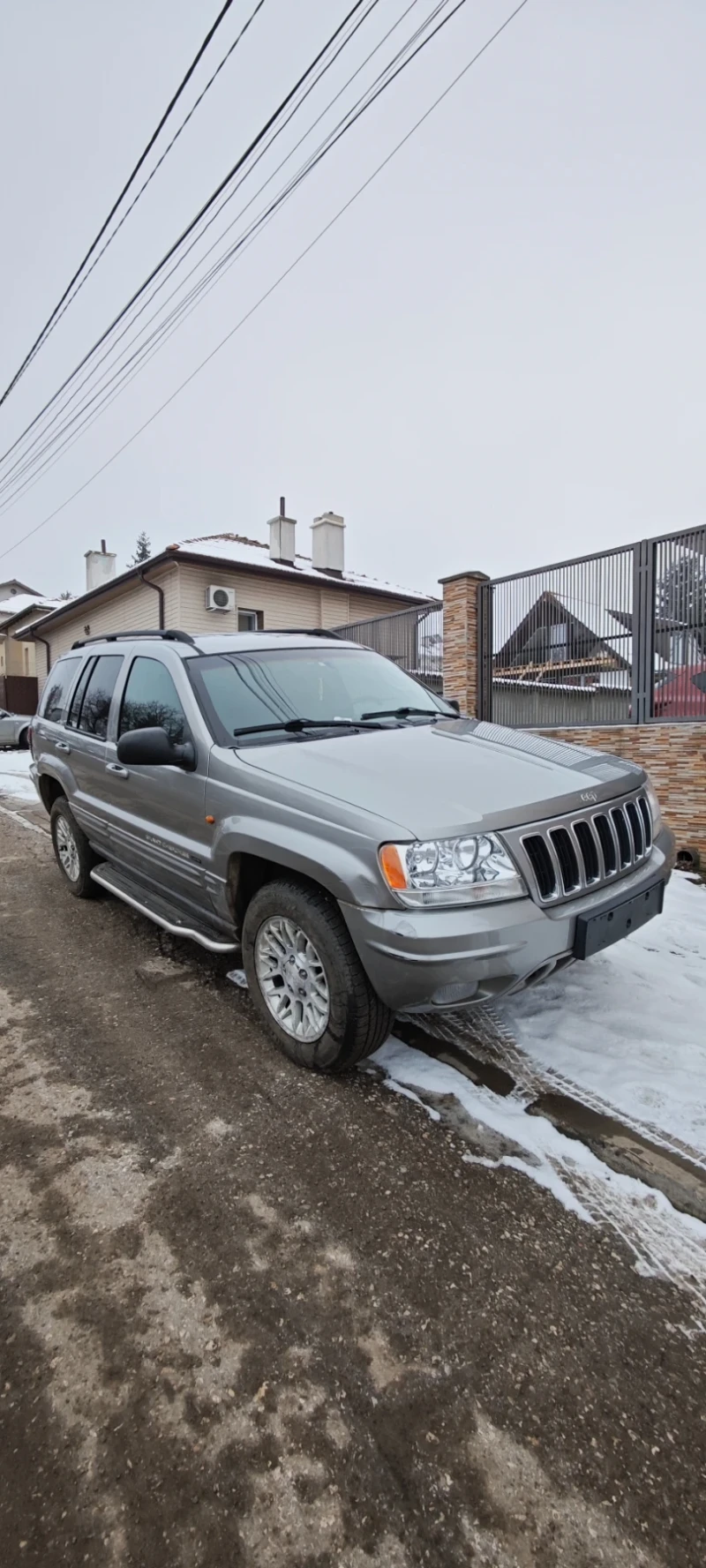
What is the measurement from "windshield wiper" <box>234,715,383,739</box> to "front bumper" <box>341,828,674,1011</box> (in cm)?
115

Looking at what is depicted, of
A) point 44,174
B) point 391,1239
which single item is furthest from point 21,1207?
point 44,174

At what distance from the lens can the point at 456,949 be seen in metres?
2.28

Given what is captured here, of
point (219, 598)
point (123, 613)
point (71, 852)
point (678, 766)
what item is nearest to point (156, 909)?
point (71, 852)

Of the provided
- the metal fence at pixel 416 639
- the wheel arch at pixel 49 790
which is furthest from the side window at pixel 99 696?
the metal fence at pixel 416 639

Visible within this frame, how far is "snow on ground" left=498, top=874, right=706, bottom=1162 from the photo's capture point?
2.59 m

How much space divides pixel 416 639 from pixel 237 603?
7962 millimetres

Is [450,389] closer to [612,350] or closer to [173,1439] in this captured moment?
[612,350]

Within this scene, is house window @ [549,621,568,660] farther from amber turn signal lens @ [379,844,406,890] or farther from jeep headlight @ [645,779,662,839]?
amber turn signal lens @ [379,844,406,890]

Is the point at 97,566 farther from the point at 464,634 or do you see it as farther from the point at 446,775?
the point at 446,775

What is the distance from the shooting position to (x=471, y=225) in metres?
12.0

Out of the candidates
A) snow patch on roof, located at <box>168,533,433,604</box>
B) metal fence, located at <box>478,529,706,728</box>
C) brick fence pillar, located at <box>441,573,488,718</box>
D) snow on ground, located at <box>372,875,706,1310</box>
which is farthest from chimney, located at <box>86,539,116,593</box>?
snow on ground, located at <box>372,875,706,1310</box>

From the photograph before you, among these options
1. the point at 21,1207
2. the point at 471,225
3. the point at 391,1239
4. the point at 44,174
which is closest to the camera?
the point at 391,1239

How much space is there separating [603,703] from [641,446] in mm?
19205

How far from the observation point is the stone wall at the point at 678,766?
6449 mm
